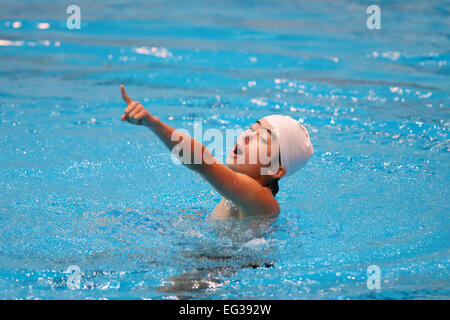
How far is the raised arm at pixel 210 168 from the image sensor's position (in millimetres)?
2900

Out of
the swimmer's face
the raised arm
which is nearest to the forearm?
the raised arm

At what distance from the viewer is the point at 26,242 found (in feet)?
12.4

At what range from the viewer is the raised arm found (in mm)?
2900

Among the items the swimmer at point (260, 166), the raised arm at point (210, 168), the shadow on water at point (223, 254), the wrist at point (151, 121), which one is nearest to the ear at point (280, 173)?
the swimmer at point (260, 166)

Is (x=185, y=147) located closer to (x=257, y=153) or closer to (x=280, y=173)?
(x=257, y=153)

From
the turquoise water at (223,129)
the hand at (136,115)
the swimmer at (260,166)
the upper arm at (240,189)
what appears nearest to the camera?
the hand at (136,115)

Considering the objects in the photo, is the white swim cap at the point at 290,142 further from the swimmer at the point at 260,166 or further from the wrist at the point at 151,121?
the wrist at the point at 151,121

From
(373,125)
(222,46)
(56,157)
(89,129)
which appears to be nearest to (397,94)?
(373,125)

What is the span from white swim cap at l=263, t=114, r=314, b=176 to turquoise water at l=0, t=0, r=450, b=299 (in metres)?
0.38

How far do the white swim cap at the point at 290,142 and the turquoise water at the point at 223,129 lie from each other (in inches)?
15.1

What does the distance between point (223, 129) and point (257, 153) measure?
113 inches

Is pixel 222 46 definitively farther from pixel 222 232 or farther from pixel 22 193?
pixel 222 232

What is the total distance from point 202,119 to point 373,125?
1788 mm

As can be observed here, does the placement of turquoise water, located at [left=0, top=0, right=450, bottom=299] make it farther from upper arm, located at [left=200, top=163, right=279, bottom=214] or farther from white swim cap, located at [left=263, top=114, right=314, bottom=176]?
white swim cap, located at [left=263, top=114, right=314, bottom=176]
